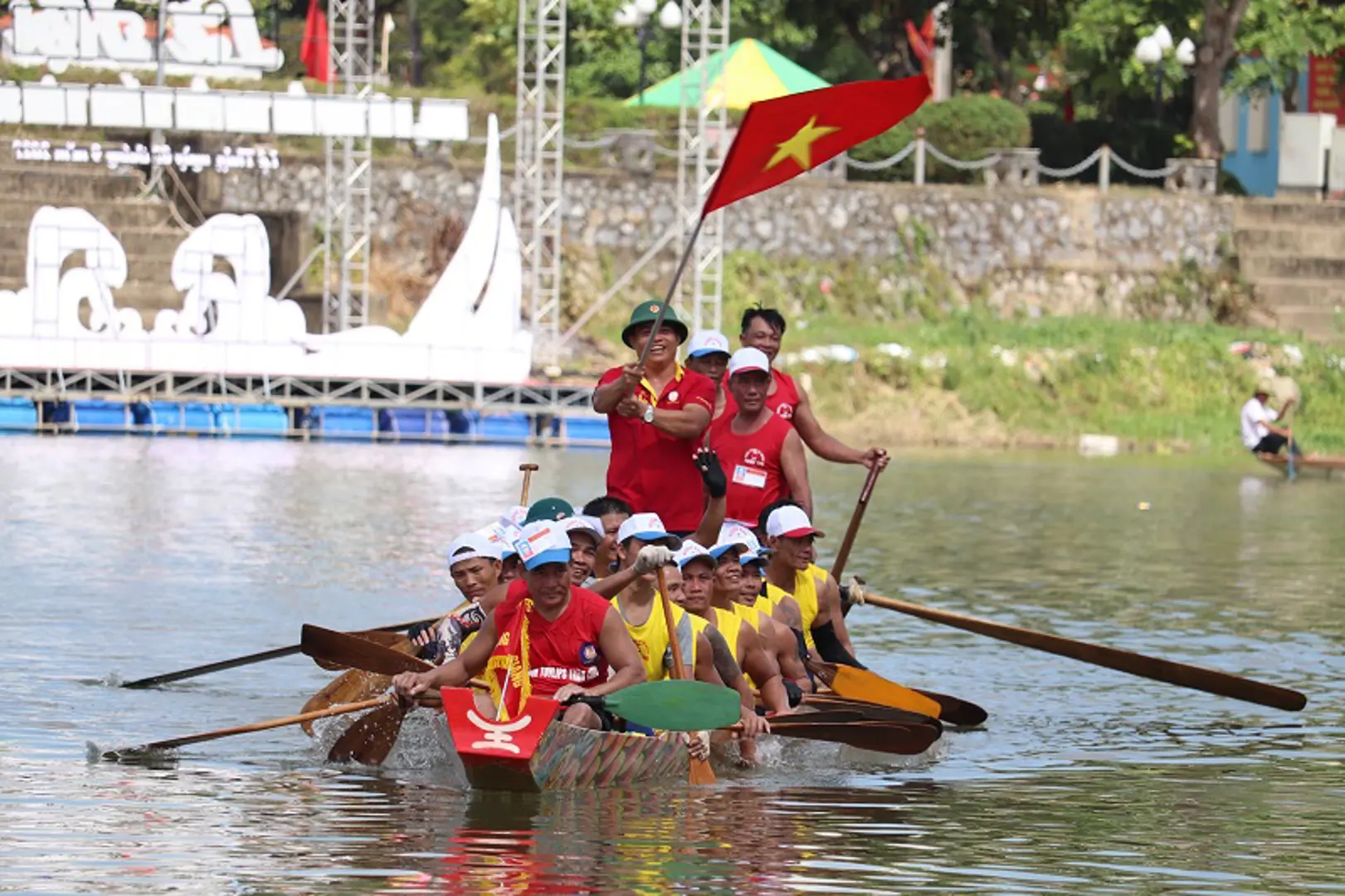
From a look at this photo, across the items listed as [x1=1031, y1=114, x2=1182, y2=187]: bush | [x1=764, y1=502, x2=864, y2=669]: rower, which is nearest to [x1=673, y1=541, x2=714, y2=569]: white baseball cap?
[x1=764, y1=502, x2=864, y2=669]: rower

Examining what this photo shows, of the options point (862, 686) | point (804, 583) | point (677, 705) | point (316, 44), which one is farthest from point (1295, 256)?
point (677, 705)

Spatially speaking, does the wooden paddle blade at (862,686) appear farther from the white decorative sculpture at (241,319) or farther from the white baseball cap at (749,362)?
the white decorative sculpture at (241,319)

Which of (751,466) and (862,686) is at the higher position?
(751,466)

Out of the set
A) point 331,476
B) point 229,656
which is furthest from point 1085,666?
point 331,476

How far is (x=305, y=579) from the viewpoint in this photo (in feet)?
70.1

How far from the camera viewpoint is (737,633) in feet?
43.4

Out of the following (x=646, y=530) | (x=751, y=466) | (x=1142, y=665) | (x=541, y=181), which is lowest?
(x=1142, y=665)

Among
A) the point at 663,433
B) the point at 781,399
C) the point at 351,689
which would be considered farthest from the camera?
the point at 781,399

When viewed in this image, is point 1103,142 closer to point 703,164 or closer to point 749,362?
point 703,164

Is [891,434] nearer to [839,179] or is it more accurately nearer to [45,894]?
[839,179]

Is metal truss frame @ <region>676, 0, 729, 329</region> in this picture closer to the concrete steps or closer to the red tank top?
the concrete steps

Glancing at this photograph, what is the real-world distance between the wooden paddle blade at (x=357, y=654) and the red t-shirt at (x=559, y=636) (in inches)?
26.7

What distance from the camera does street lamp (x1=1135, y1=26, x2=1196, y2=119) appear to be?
45.1 meters

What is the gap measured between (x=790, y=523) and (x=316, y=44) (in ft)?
137
